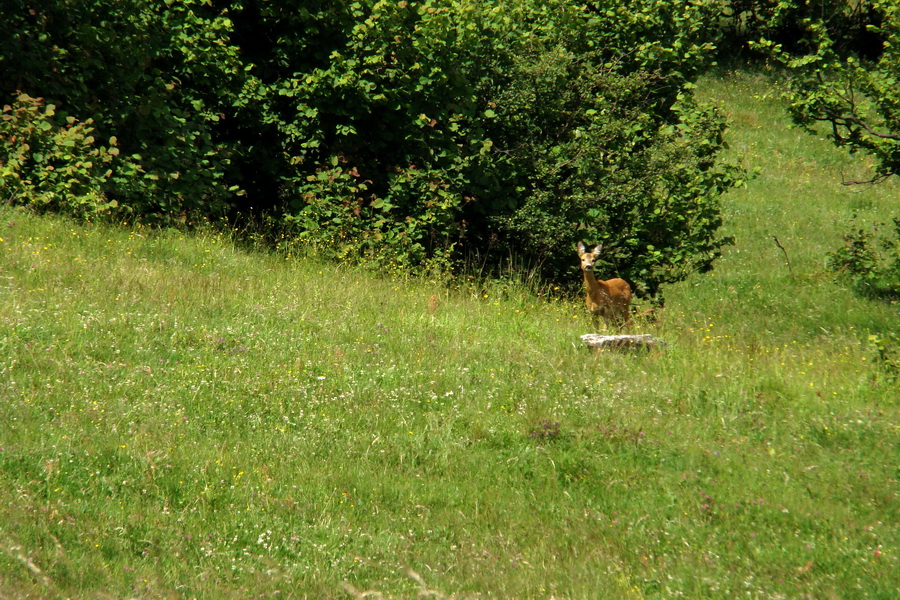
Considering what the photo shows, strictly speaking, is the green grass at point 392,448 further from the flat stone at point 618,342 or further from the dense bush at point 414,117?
the dense bush at point 414,117

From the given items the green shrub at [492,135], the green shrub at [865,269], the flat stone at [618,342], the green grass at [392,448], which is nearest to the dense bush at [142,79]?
the green shrub at [492,135]

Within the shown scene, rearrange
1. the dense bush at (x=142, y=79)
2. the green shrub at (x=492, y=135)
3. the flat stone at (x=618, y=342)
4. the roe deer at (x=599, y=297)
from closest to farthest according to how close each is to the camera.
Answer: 1. the flat stone at (x=618, y=342)
2. the roe deer at (x=599, y=297)
3. the dense bush at (x=142, y=79)
4. the green shrub at (x=492, y=135)

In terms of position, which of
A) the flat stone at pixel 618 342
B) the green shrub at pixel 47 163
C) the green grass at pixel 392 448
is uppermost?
the green shrub at pixel 47 163

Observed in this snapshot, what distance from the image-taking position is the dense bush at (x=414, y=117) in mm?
13945

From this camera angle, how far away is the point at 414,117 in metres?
15.0

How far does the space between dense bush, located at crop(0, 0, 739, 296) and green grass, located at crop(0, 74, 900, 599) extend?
2650mm

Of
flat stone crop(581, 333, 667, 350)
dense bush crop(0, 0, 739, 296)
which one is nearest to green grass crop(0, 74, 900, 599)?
flat stone crop(581, 333, 667, 350)

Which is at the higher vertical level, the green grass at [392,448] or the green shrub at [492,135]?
the green shrub at [492,135]

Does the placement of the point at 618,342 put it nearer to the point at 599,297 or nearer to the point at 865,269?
the point at 599,297

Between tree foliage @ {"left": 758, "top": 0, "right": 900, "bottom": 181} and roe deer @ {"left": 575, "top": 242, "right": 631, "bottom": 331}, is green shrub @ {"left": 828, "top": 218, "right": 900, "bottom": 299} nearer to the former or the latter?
tree foliage @ {"left": 758, "top": 0, "right": 900, "bottom": 181}

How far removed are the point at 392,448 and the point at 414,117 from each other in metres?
8.34

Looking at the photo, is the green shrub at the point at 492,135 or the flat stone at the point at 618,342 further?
the green shrub at the point at 492,135

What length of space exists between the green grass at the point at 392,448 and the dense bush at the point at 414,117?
2.65m

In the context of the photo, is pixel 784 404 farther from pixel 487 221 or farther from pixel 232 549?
pixel 487 221
